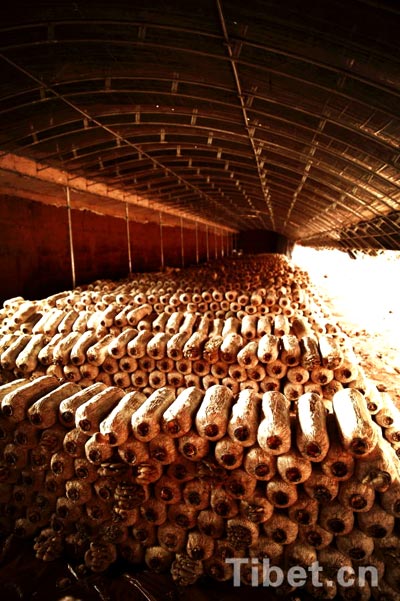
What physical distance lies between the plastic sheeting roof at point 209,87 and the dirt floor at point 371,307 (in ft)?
12.5

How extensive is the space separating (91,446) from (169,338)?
11.0ft

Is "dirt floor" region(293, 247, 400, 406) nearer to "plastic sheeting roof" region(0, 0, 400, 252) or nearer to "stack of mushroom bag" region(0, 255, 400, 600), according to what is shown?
"plastic sheeting roof" region(0, 0, 400, 252)

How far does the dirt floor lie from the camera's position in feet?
29.9

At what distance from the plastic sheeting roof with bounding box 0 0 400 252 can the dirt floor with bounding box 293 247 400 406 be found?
12.5 ft

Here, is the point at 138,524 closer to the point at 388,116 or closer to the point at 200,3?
the point at 200,3

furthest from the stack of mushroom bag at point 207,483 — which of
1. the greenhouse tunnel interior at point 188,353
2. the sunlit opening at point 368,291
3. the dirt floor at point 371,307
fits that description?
the sunlit opening at point 368,291

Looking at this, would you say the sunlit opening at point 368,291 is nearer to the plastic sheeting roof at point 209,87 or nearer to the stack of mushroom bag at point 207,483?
the plastic sheeting roof at point 209,87

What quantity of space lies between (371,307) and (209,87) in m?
13.8

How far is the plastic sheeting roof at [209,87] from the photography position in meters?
4.31

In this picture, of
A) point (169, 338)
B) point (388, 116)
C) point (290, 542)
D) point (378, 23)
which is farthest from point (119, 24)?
point (290, 542)

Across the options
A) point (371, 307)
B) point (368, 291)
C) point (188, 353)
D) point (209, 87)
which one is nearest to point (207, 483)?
point (188, 353)

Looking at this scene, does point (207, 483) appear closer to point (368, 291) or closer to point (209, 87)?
point (209, 87)

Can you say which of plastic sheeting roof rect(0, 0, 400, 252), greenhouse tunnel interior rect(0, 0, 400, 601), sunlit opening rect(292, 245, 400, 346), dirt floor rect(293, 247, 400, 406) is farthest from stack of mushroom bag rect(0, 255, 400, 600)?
sunlit opening rect(292, 245, 400, 346)

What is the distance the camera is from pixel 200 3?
4.14 meters
